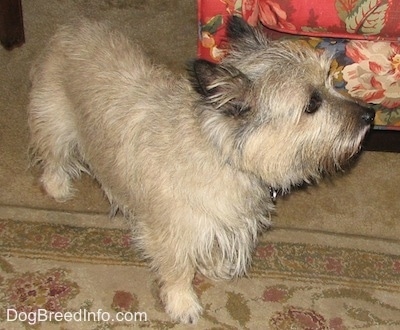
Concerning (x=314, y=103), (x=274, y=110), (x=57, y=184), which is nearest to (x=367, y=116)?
(x=314, y=103)

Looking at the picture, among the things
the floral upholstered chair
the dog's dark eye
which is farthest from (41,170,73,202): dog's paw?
the dog's dark eye

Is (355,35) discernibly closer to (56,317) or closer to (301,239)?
(301,239)

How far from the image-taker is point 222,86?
184 centimetres

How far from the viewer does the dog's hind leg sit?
254 centimetres

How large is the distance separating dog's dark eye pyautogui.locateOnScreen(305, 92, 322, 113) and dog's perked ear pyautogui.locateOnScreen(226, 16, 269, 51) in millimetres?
241

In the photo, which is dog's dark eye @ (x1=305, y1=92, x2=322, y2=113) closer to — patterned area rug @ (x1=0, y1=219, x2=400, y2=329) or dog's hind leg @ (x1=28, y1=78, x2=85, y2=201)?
patterned area rug @ (x1=0, y1=219, x2=400, y2=329)

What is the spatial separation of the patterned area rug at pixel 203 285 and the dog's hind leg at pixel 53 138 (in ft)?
0.67

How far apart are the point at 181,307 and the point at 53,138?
2.88ft

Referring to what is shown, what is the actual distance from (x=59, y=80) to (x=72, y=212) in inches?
25.5

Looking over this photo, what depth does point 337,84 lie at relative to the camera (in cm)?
265

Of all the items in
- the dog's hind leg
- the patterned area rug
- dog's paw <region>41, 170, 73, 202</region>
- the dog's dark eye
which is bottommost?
the patterned area rug

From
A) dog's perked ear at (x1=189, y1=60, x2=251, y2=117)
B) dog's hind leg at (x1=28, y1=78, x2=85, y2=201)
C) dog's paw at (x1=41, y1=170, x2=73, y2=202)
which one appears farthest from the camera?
dog's paw at (x1=41, y1=170, x2=73, y2=202)

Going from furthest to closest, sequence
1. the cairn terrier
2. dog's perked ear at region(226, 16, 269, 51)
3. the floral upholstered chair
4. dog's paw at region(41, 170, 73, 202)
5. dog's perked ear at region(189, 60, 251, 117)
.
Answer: dog's paw at region(41, 170, 73, 202) → the floral upholstered chair → dog's perked ear at region(226, 16, 269, 51) → the cairn terrier → dog's perked ear at region(189, 60, 251, 117)

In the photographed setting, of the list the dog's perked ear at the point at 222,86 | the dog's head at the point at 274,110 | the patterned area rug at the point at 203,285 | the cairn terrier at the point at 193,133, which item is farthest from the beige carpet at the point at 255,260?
the dog's perked ear at the point at 222,86
